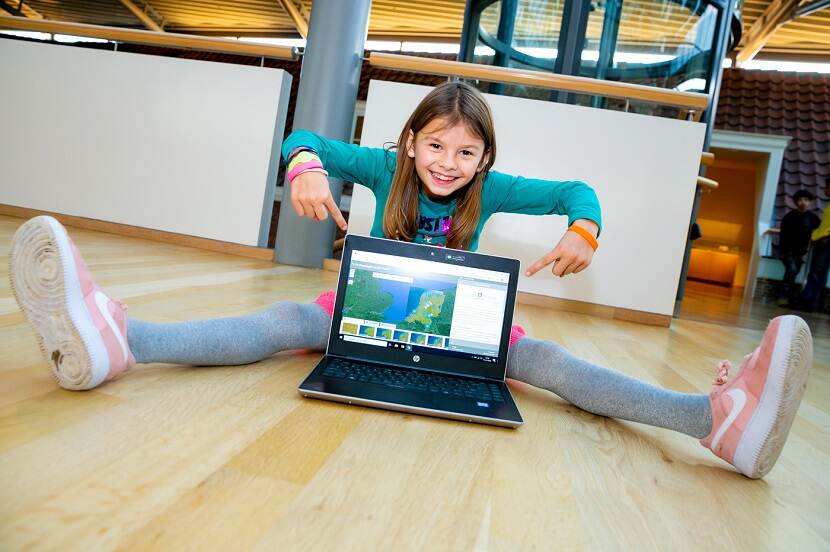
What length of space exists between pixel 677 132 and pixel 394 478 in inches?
95.4

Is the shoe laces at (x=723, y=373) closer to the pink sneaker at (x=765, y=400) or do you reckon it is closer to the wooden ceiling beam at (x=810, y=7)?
the pink sneaker at (x=765, y=400)

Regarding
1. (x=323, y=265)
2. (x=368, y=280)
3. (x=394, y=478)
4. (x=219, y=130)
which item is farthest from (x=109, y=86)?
(x=394, y=478)

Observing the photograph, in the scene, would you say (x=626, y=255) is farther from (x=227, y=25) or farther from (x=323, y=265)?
(x=227, y=25)

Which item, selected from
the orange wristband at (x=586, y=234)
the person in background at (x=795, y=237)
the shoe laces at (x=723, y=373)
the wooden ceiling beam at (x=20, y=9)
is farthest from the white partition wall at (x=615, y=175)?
the wooden ceiling beam at (x=20, y=9)

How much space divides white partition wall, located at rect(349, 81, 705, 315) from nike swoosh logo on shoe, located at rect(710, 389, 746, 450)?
179cm

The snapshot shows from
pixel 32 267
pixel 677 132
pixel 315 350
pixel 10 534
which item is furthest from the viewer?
pixel 677 132

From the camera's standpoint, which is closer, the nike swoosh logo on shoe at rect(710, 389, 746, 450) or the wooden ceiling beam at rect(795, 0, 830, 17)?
the nike swoosh logo on shoe at rect(710, 389, 746, 450)

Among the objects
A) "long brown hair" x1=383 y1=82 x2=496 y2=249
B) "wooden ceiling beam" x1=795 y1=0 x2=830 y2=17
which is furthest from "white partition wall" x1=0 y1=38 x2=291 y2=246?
"wooden ceiling beam" x1=795 y1=0 x2=830 y2=17

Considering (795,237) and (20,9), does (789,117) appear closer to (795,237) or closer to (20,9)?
(795,237)

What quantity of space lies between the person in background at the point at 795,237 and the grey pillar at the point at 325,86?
5.49 meters

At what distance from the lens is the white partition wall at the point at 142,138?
9.70 feet

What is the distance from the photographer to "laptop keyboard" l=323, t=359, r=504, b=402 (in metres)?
1.01

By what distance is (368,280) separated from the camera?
111 cm

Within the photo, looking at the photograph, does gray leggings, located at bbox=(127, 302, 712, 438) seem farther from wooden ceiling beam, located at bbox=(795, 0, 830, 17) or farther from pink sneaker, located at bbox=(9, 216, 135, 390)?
wooden ceiling beam, located at bbox=(795, 0, 830, 17)
